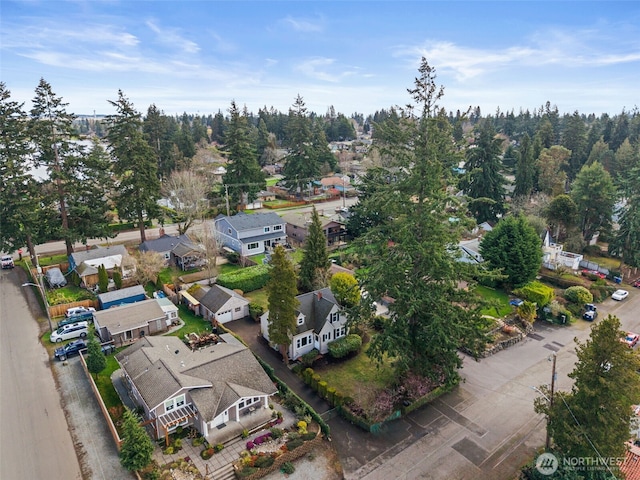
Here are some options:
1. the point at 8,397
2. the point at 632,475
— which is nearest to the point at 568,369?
the point at 632,475

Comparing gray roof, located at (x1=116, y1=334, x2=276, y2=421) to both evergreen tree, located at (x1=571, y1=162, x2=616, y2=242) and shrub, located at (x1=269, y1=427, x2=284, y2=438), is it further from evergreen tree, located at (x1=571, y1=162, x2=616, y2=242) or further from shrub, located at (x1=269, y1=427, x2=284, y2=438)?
evergreen tree, located at (x1=571, y1=162, x2=616, y2=242)

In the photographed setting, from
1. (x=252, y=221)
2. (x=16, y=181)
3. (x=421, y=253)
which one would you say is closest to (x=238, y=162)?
(x=252, y=221)

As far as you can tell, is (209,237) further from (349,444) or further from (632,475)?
(632,475)

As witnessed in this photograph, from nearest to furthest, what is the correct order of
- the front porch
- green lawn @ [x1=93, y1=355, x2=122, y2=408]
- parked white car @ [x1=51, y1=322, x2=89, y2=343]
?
the front porch < green lawn @ [x1=93, y1=355, x2=122, y2=408] < parked white car @ [x1=51, y1=322, x2=89, y2=343]

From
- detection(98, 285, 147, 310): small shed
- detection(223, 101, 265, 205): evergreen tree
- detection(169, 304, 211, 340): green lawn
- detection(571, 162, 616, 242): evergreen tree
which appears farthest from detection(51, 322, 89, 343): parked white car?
detection(571, 162, 616, 242): evergreen tree

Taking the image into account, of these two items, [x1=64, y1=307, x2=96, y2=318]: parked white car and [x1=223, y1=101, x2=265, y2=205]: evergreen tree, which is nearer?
[x1=64, y1=307, x2=96, y2=318]: parked white car

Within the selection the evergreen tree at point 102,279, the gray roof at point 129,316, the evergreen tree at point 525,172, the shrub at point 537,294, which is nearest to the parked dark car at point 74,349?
the gray roof at point 129,316

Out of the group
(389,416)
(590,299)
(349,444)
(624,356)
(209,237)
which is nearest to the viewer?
(624,356)
